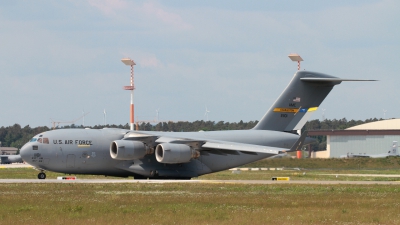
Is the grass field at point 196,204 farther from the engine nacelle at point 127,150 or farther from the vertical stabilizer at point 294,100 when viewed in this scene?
the vertical stabilizer at point 294,100

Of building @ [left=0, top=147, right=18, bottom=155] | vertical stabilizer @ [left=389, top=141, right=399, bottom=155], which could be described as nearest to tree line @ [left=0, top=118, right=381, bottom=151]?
building @ [left=0, top=147, right=18, bottom=155]

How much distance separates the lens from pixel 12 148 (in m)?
125

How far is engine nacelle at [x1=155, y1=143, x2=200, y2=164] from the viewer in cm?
3472

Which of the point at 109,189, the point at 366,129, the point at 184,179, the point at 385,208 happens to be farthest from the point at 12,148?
the point at 385,208

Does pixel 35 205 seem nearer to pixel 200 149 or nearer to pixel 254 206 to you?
pixel 254 206

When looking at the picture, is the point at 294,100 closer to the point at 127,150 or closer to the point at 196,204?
the point at 127,150

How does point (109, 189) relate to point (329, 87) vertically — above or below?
below

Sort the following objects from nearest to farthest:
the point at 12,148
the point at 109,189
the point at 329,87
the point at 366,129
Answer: the point at 109,189, the point at 329,87, the point at 366,129, the point at 12,148

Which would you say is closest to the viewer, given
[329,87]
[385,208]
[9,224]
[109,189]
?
[9,224]

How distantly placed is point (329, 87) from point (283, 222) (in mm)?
23158

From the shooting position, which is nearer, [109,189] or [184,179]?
[109,189]

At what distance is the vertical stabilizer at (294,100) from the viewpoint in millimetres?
39094

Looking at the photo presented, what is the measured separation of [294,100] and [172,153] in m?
8.05

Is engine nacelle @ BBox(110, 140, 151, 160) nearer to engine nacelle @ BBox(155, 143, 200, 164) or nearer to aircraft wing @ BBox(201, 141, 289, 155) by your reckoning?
engine nacelle @ BBox(155, 143, 200, 164)
